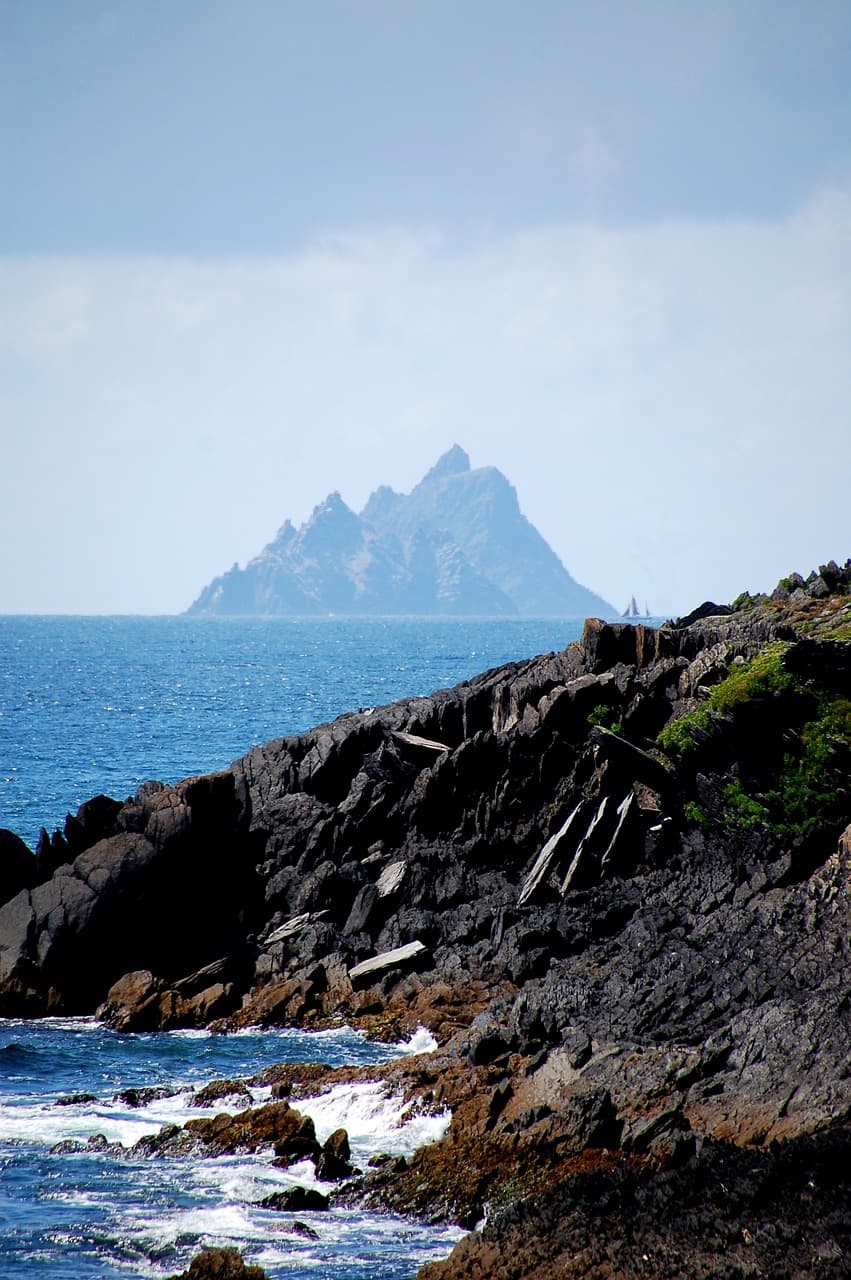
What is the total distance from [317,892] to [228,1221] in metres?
18.6

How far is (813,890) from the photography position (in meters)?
30.9

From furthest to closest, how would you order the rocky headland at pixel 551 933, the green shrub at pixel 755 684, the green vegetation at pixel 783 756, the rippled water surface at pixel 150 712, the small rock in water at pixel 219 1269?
the rippled water surface at pixel 150 712 < the green shrub at pixel 755 684 < the green vegetation at pixel 783 756 < the rocky headland at pixel 551 933 < the small rock in water at pixel 219 1269

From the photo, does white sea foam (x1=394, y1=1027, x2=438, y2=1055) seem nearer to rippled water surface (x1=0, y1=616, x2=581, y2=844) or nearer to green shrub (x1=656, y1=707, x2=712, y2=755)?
green shrub (x1=656, y1=707, x2=712, y2=755)

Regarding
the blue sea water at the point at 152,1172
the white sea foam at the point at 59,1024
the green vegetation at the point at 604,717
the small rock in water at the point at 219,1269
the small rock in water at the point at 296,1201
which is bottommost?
the white sea foam at the point at 59,1024

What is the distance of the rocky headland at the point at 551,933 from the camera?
21.1 metres

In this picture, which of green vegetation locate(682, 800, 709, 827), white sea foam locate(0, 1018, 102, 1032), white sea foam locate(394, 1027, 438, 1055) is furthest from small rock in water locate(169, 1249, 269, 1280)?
green vegetation locate(682, 800, 709, 827)

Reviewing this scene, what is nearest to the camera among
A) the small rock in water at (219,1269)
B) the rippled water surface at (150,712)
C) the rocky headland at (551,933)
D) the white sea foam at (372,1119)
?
the small rock in water at (219,1269)

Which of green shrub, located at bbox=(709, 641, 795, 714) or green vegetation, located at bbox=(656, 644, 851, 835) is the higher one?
green shrub, located at bbox=(709, 641, 795, 714)

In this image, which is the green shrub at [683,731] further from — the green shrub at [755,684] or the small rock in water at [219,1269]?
the small rock in water at [219,1269]

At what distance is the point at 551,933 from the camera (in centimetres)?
3547

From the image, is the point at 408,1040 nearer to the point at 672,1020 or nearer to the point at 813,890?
the point at 672,1020

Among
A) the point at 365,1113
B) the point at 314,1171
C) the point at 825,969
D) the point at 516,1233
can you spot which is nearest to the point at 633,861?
the point at 825,969

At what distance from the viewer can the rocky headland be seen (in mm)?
21141

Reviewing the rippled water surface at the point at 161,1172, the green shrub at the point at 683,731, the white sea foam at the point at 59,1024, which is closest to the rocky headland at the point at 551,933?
the green shrub at the point at 683,731
